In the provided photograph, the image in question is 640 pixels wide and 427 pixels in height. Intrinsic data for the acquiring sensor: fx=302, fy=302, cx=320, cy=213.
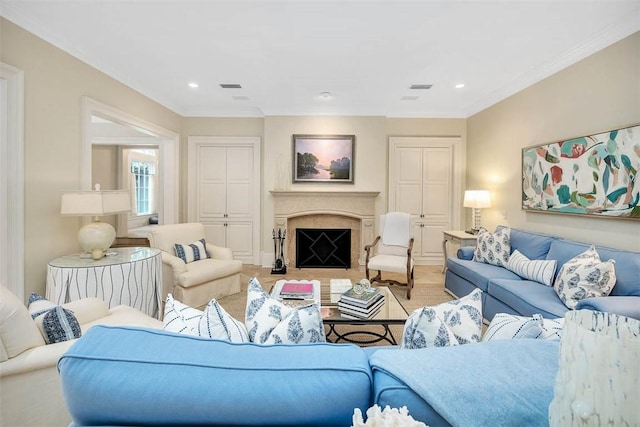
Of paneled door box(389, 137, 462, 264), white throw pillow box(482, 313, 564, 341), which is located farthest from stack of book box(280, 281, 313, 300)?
paneled door box(389, 137, 462, 264)

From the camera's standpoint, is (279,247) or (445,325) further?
(279,247)

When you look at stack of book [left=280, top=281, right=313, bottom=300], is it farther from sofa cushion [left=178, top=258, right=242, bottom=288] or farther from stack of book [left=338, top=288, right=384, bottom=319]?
sofa cushion [left=178, top=258, right=242, bottom=288]

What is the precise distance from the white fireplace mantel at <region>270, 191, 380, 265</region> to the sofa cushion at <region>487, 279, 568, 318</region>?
2.44 metres

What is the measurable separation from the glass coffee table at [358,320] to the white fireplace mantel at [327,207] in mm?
2390

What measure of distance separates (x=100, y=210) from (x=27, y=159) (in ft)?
2.32

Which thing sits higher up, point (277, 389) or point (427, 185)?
point (427, 185)

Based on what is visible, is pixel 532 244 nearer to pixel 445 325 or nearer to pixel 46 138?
pixel 445 325

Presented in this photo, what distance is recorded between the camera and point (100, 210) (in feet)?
8.36

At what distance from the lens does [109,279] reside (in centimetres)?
243

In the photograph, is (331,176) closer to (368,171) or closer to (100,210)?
(368,171)

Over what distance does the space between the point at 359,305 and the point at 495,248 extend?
2.07m

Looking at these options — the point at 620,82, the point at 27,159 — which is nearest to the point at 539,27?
the point at 620,82

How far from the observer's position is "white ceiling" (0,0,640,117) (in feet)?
7.82

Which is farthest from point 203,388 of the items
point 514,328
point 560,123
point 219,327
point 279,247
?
point 279,247
